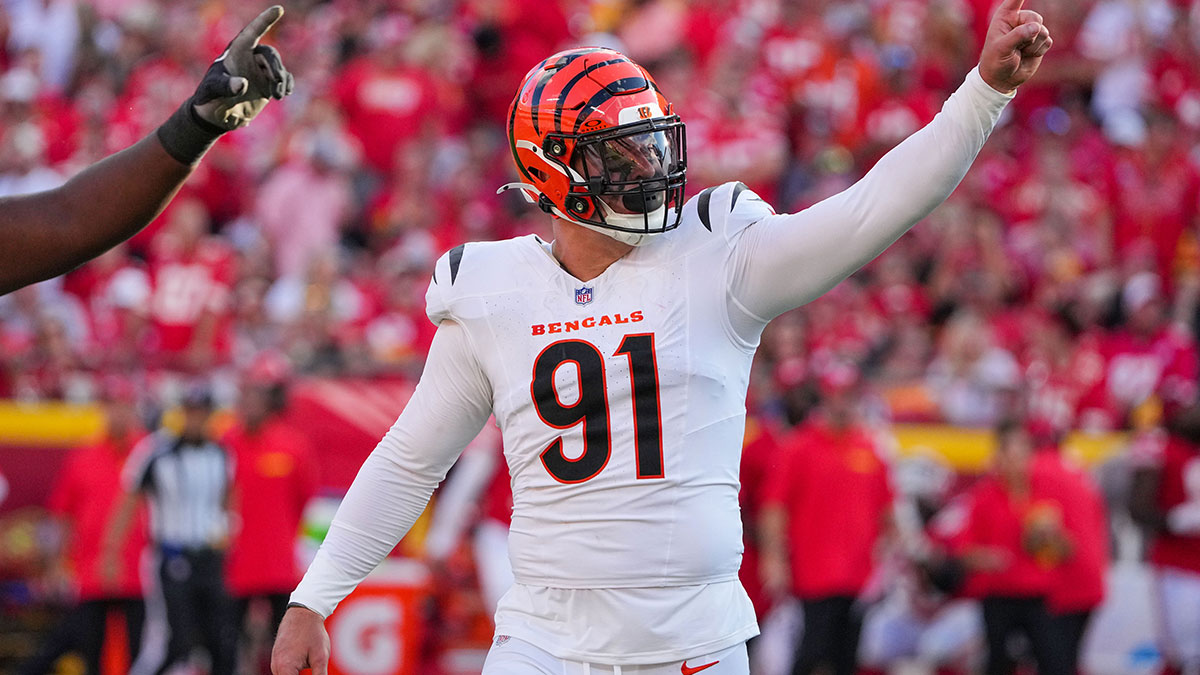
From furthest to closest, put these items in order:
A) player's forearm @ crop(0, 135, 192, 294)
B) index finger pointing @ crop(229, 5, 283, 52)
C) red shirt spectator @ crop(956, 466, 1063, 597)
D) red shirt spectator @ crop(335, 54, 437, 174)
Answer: red shirt spectator @ crop(335, 54, 437, 174)
red shirt spectator @ crop(956, 466, 1063, 597)
index finger pointing @ crop(229, 5, 283, 52)
player's forearm @ crop(0, 135, 192, 294)

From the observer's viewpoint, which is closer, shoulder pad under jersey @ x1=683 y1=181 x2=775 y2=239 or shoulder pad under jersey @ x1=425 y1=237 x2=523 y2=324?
shoulder pad under jersey @ x1=683 y1=181 x2=775 y2=239

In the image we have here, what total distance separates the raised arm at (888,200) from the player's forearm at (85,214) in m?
1.21

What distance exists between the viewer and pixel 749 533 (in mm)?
8672

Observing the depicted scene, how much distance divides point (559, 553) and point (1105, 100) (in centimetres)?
1008

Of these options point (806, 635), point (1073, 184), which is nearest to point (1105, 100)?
point (1073, 184)

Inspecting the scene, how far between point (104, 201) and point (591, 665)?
1.35 meters

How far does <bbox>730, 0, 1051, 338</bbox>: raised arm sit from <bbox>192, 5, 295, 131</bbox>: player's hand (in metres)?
1.04

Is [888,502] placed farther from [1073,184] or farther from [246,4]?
[246,4]

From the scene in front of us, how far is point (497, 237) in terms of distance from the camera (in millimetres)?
10672

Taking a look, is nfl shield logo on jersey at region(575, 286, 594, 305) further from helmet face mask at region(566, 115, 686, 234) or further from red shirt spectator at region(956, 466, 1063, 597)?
red shirt spectator at region(956, 466, 1063, 597)

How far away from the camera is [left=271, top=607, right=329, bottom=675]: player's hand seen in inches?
134

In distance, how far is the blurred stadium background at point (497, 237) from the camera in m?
8.77

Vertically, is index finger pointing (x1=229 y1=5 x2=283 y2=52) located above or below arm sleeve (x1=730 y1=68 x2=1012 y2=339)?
above

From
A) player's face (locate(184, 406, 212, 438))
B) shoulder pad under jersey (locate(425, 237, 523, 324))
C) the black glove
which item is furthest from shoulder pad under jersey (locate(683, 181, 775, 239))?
player's face (locate(184, 406, 212, 438))
